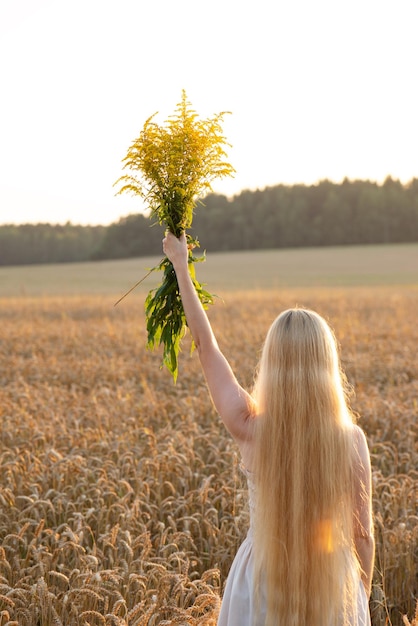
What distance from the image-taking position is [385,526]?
18.3 ft

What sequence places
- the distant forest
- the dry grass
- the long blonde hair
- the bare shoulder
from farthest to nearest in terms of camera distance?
the distant forest → the dry grass → the bare shoulder → the long blonde hair

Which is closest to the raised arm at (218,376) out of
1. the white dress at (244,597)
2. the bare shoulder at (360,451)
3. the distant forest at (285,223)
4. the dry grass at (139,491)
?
the white dress at (244,597)

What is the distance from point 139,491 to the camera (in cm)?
561

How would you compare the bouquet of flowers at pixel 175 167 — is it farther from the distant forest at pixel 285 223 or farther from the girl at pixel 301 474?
the distant forest at pixel 285 223

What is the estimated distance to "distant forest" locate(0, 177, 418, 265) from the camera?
80.9 m

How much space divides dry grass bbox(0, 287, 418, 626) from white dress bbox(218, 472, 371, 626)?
398mm

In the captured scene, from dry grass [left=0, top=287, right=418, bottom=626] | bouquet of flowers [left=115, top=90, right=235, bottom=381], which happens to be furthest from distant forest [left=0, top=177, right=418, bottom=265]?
bouquet of flowers [left=115, top=90, right=235, bottom=381]

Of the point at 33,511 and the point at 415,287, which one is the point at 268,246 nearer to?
the point at 415,287

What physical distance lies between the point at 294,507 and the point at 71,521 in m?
3.25

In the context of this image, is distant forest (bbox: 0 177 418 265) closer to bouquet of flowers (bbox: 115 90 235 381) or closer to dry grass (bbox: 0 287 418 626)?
dry grass (bbox: 0 287 418 626)

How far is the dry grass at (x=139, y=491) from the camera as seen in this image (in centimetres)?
418

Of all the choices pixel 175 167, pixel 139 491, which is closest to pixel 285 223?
pixel 139 491

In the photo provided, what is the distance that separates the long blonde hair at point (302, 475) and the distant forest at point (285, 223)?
76616 millimetres

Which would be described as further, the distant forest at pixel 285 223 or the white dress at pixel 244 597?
the distant forest at pixel 285 223
